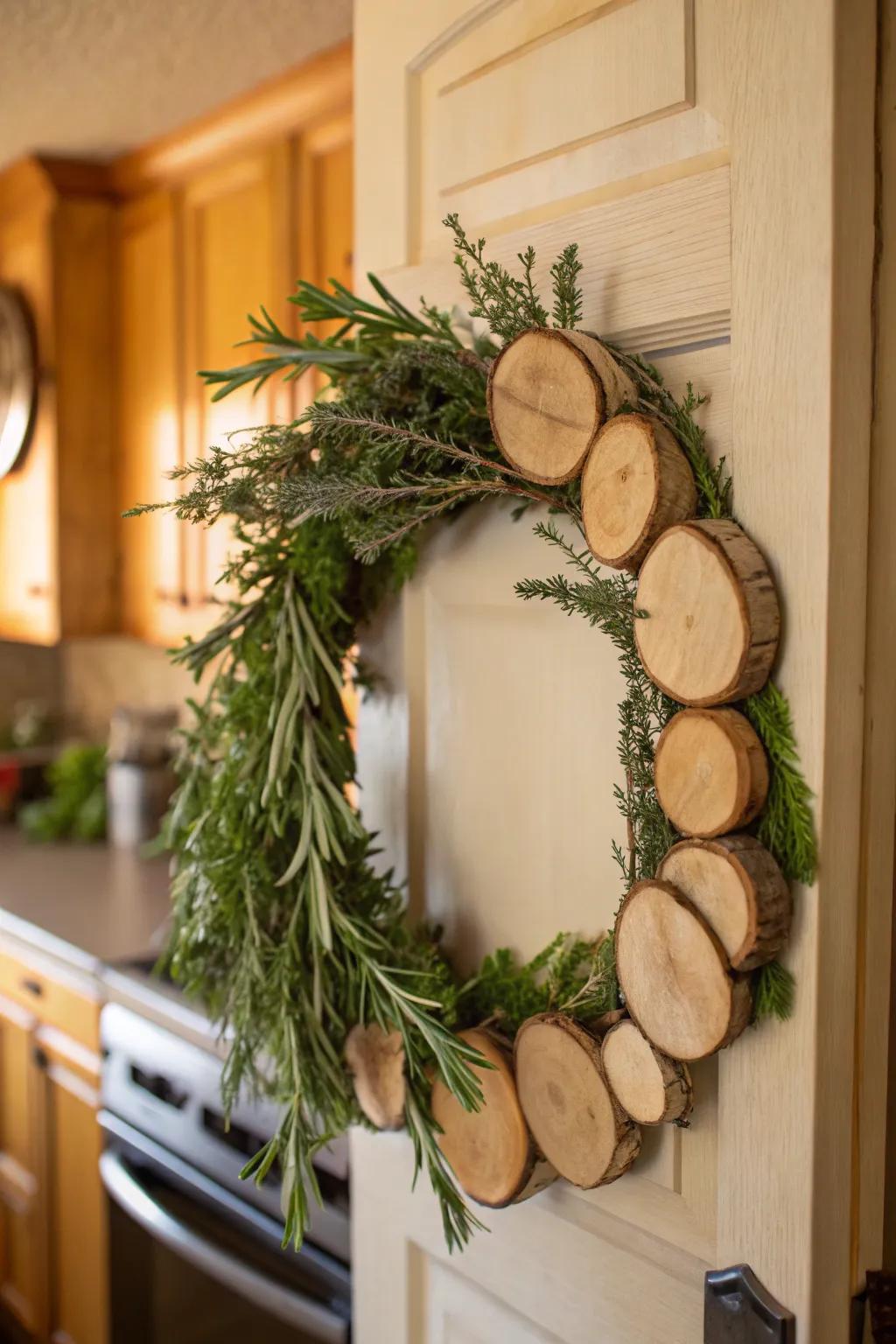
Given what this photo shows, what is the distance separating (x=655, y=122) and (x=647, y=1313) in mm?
884

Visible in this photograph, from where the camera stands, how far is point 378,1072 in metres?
1.01

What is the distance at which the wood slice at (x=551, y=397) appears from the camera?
30.6 inches

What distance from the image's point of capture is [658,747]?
0.77 m

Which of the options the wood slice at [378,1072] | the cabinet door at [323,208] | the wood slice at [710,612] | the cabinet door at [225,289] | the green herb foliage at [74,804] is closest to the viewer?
the wood slice at [710,612]

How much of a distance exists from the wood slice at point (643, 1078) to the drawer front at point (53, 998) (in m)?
1.25

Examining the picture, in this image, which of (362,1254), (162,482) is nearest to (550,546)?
(362,1254)

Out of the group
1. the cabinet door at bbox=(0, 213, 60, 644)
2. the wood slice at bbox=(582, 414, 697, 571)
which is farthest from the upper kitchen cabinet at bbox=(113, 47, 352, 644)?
the wood slice at bbox=(582, 414, 697, 571)

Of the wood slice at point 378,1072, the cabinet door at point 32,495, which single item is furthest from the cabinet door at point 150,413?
the wood slice at point 378,1072

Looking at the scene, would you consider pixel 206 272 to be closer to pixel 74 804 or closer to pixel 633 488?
pixel 74 804

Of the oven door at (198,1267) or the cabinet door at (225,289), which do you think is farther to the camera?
the cabinet door at (225,289)

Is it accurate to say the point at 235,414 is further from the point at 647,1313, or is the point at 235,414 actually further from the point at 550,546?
the point at 647,1313

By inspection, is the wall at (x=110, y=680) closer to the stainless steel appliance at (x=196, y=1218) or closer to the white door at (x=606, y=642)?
the stainless steel appliance at (x=196, y=1218)

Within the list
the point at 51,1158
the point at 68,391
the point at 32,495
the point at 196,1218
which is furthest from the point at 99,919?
the point at 68,391

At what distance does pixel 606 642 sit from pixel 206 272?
1590 millimetres
